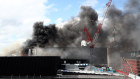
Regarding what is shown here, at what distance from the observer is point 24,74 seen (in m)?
58.5

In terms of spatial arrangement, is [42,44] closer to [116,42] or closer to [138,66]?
[116,42]

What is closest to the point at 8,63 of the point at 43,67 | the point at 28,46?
the point at 43,67

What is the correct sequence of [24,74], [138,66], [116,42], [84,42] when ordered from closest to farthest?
[24,74] < [138,66] < [116,42] < [84,42]

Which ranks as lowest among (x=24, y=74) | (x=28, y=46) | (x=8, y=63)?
(x=24, y=74)

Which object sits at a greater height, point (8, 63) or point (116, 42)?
point (116, 42)

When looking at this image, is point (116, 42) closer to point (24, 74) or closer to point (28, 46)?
point (28, 46)

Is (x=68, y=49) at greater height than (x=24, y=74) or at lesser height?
greater

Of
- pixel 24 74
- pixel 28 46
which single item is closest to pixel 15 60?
pixel 24 74

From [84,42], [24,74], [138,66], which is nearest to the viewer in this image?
[24,74]

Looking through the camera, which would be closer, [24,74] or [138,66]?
[24,74]

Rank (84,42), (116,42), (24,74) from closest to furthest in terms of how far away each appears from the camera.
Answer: (24,74), (116,42), (84,42)

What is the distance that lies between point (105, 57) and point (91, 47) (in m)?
15.9

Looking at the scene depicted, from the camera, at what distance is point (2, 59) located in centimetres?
5900

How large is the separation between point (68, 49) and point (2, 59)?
84.0 meters
